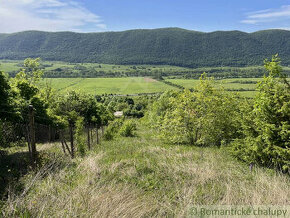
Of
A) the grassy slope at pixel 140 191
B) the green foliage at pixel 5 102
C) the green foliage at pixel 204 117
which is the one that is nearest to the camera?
the grassy slope at pixel 140 191

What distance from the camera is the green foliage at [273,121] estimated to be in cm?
570

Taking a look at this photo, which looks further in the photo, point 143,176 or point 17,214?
point 143,176

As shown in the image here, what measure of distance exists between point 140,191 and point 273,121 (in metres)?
4.42

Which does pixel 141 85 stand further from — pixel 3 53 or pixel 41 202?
pixel 3 53

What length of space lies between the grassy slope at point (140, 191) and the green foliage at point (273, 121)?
1.92ft

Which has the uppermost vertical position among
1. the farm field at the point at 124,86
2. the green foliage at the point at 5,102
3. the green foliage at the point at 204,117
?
the green foliage at the point at 5,102

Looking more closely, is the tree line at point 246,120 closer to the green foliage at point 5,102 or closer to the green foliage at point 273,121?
the green foliage at point 273,121

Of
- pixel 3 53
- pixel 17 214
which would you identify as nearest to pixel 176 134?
pixel 17 214

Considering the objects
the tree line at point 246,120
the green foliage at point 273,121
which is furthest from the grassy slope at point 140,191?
the tree line at point 246,120

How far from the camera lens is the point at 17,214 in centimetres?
328

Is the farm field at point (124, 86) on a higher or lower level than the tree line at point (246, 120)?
lower

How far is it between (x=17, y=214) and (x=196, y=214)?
2897 mm

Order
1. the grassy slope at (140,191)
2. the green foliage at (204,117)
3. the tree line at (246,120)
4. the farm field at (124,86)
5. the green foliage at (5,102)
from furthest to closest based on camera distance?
the farm field at (124,86) < the green foliage at (204,117) < the green foliage at (5,102) < the tree line at (246,120) < the grassy slope at (140,191)

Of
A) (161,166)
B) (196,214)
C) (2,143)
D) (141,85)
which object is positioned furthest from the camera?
(141,85)
